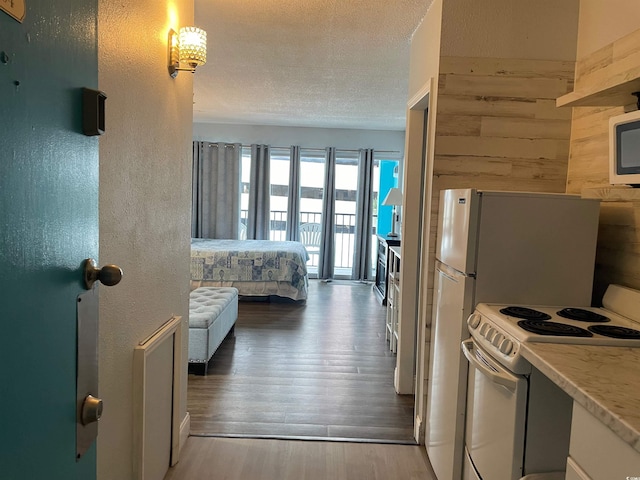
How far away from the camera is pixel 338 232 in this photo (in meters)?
8.02

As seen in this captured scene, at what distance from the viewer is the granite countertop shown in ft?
3.09

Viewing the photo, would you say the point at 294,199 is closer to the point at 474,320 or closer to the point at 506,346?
A: the point at 474,320

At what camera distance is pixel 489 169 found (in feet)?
7.99

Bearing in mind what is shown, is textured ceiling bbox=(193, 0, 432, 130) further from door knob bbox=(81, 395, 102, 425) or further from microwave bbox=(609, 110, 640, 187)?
door knob bbox=(81, 395, 102, 425)

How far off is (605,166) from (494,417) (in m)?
1.26

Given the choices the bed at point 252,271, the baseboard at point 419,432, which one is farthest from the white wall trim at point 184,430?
the bed at point 252,271

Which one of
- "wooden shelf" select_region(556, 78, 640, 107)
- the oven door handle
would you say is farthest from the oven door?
"wooden shelf" select_region(556, 78, 640, 107)

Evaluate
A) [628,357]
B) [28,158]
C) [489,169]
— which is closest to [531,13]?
[489,169]

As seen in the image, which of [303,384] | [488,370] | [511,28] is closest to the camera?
[488,370]

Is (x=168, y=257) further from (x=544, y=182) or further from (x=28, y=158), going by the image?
(x=544, y=182)

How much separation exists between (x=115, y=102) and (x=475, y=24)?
1823mm

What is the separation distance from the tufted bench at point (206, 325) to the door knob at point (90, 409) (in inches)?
98.3

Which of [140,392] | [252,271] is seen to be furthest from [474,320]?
[252,271]

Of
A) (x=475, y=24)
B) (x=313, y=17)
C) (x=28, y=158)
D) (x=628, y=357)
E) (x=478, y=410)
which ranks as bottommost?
(x=478, y=410)
